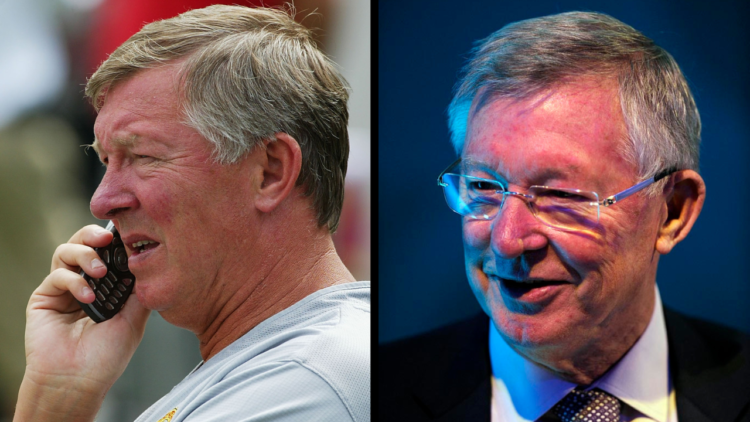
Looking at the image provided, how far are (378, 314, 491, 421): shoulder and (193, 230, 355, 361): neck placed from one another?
556mm

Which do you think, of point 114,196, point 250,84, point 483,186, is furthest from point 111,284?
point 483,186

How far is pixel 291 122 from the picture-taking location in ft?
4.80

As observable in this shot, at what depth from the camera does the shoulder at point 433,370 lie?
2.94ft

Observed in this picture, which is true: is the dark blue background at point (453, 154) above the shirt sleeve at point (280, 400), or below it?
above

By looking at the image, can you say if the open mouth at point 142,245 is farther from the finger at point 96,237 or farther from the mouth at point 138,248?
the finger at point 96,237

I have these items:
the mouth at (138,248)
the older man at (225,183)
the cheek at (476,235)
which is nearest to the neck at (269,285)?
the older man at (225,183)

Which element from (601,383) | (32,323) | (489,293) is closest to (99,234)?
(32,323)

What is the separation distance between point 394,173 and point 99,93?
87 centimetres

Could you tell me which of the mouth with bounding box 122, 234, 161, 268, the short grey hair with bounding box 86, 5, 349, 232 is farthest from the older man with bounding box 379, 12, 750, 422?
the mouth with bounding box 122, 234, 161, 268

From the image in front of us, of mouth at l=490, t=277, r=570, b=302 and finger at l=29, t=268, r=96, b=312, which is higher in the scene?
mouth at l=490, t=277, r=570, b=302

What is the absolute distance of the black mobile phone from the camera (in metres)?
1.65

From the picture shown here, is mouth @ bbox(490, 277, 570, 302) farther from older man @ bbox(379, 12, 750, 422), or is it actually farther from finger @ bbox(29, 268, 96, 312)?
finger @ bbox(29, 268, 96, 312)

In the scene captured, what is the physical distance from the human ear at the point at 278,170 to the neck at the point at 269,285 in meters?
0.08

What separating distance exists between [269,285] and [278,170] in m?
0.22
